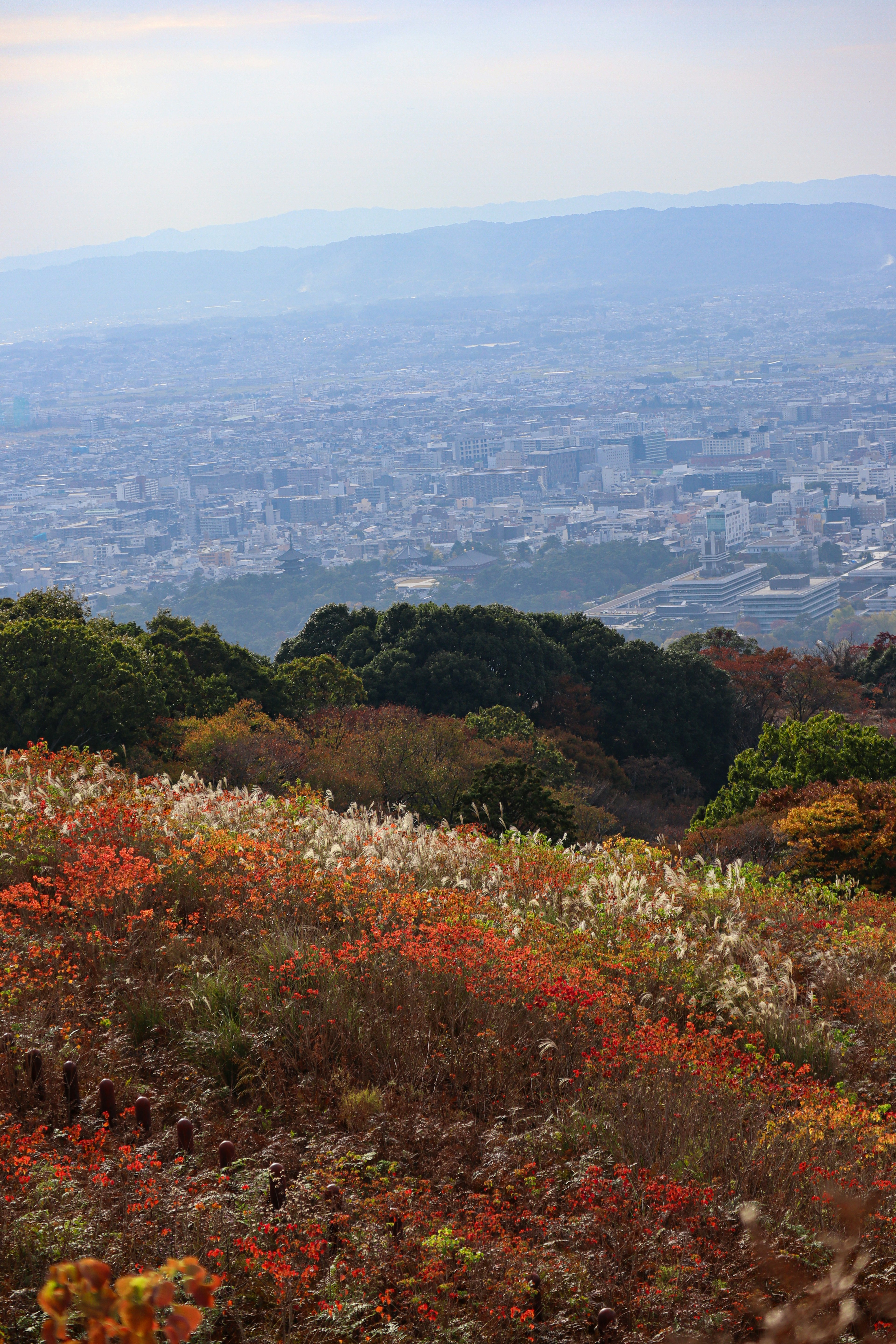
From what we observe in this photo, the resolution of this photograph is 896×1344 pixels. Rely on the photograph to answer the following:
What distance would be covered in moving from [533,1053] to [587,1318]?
1940 mm

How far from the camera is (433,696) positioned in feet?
114

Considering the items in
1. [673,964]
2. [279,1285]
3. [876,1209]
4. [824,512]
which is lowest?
[824,512]

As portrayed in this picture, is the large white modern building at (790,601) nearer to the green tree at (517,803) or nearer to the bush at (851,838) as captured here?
the green tree at (517,803)

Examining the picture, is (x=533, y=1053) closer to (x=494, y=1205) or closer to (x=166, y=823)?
(x=494, y=1205)

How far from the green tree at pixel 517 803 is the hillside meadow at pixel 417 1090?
20.6ft

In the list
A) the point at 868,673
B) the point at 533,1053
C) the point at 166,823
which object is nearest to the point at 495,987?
the point at 533,1053

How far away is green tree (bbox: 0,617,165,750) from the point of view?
19719mm

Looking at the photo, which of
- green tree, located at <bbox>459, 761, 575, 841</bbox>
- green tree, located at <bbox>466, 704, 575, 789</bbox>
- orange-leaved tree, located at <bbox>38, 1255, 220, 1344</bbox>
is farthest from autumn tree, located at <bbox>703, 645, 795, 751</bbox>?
orange-leaved tree, located at <bbox>38, 1255, 220, 1344</bbox>

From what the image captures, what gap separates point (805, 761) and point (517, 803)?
19.8 feet

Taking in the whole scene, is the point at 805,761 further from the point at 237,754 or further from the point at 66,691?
the point at 66,691

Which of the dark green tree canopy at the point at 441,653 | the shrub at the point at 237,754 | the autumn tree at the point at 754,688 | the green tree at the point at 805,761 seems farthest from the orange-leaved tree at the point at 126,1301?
the autumn tree at the point at 754,688

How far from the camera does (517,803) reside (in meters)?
15.9

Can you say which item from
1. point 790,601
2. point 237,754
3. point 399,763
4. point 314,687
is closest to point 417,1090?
point 237,754

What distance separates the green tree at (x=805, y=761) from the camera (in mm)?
18250
